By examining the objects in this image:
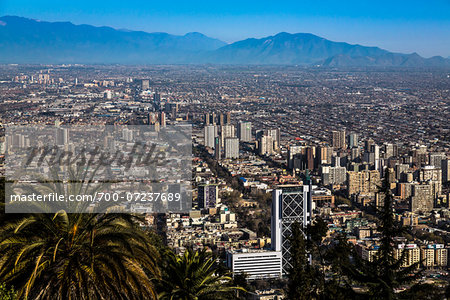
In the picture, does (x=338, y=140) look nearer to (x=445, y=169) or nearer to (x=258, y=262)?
(x=445, y=169)

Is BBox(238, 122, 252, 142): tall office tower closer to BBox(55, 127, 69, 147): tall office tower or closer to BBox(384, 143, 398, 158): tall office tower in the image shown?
BBox(384, 143, 398, 158): tall office tower

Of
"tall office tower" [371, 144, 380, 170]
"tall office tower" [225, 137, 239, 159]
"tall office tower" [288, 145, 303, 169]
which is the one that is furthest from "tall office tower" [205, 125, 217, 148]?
"tall office tower" [371, 144, 380, 170]

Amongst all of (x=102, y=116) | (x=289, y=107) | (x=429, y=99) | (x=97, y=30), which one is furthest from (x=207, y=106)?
(x=97, y=30)

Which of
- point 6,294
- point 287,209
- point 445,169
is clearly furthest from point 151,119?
point 6,294

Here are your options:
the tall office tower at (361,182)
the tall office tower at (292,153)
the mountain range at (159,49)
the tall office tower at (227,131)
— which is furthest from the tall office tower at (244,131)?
the mountain range at (159,49)

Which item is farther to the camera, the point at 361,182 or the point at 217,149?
the point at 217,149

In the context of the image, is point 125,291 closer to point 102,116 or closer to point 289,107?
point 102,116
